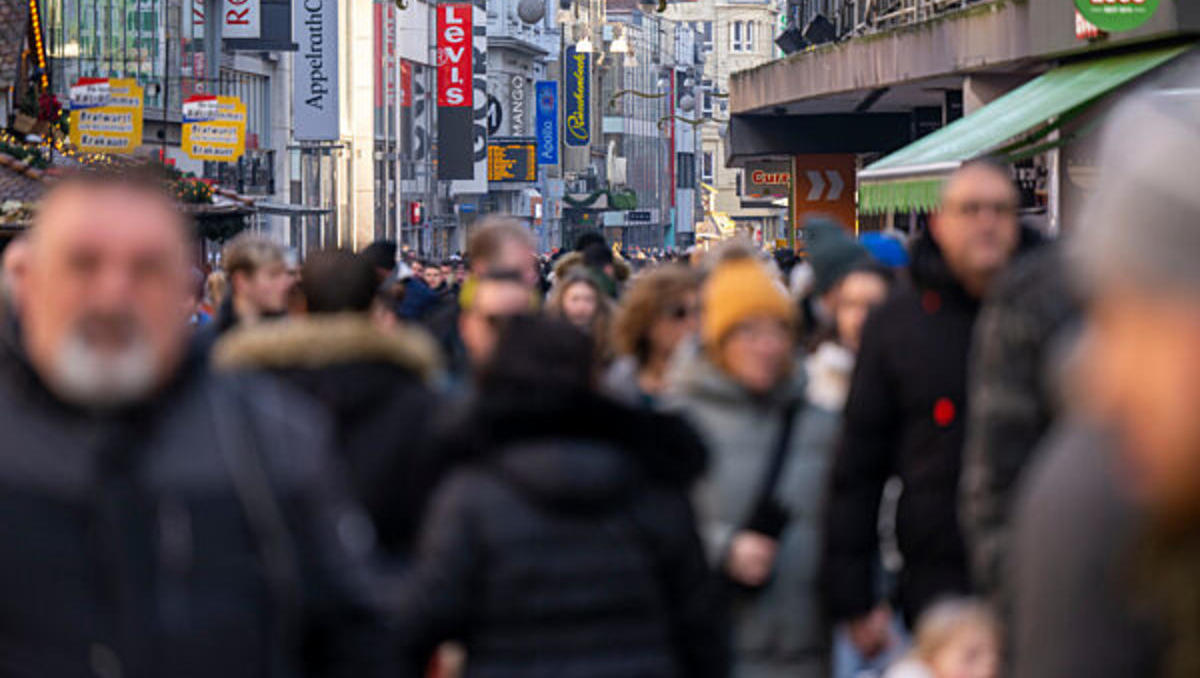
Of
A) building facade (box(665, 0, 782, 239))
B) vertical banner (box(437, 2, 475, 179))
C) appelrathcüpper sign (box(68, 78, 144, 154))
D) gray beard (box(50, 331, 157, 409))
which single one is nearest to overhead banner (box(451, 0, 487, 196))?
vertical banner (box(437, 2, 475, 179))

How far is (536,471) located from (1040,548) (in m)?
2.41

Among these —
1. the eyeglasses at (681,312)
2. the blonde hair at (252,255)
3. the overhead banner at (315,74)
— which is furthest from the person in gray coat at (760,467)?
the overhead banner at (315,74)

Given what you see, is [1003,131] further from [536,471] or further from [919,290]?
[536,471]

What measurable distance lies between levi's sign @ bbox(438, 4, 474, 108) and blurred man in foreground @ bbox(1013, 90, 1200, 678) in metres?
79.5

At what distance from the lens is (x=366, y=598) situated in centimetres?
377

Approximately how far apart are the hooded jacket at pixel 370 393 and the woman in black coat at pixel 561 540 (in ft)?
2.05

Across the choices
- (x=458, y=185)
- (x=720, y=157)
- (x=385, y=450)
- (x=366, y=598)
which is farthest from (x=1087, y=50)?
(x=720, y=157)

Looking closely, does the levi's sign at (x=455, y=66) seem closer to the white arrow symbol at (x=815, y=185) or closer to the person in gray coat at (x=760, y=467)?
the white arrow symbol at (x=815, y=185)

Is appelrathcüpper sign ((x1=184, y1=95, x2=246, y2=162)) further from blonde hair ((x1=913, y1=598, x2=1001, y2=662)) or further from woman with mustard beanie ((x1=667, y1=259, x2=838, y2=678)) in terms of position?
blonde hair ((x1=913, y1=598, x2=1001, y2=662))

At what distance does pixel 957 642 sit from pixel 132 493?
9.44ft

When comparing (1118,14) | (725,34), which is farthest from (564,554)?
(725,34)

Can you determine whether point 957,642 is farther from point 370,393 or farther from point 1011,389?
point 370,393

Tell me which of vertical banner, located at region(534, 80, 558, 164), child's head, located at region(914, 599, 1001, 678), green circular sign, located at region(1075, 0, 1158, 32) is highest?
vertical banner, located at region(534, 80, 558, 164)

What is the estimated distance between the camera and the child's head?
5.83m
